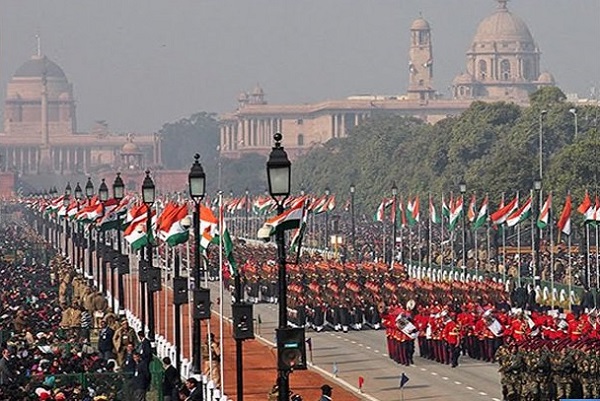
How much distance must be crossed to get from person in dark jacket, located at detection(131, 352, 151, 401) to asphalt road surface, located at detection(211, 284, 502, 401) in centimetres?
772

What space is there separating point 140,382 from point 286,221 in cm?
746

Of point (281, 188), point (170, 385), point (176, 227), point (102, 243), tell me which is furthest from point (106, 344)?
point (102, 243)

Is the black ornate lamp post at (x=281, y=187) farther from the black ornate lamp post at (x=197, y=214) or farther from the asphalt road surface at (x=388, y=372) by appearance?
the asphalt road surface at (x=388, y=372)

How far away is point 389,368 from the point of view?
48.6 m

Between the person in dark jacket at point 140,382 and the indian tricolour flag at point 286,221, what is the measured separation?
6.46m

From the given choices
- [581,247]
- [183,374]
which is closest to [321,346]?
[183,374]

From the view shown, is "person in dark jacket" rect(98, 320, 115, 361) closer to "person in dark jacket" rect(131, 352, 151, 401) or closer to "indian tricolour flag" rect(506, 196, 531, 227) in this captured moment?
"person in dark jacket" rect(131, 352, 151, 401)

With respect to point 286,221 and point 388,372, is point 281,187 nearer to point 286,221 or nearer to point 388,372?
point 286,221

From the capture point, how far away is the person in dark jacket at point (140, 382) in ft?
110

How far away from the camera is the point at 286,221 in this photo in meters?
27.0

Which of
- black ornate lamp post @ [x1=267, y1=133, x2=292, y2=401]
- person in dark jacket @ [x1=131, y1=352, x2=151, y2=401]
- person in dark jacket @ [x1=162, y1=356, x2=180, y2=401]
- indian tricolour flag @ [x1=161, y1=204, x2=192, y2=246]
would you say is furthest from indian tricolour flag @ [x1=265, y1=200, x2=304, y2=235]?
indian tricolour flag @ [x1=161, y1=204, x2=192, y2=246]

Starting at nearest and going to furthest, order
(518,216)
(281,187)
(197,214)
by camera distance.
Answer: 1. (281,187)
2. (197,214)
3. (518,216)

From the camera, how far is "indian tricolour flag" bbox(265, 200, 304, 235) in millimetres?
26750

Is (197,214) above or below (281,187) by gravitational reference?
below
